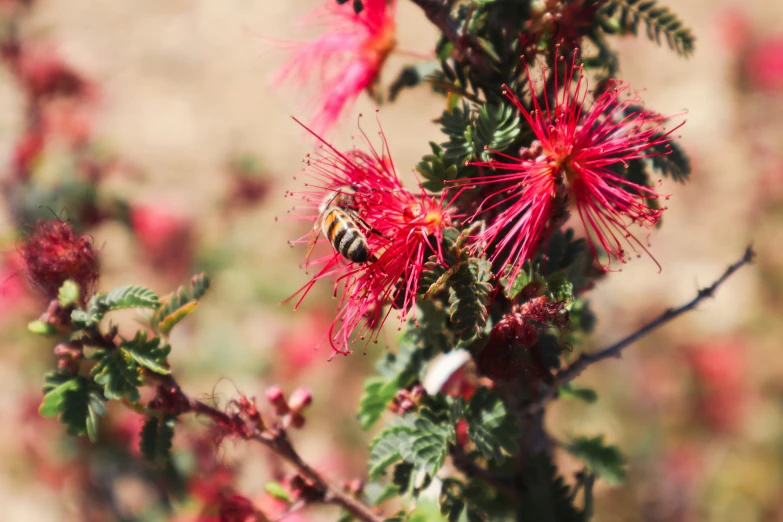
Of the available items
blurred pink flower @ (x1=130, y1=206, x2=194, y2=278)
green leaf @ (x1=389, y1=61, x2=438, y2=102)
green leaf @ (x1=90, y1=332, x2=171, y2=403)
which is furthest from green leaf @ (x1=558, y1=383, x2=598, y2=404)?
blurred pink flower @ (x1=130, y1=206, x2=194, y2=278)

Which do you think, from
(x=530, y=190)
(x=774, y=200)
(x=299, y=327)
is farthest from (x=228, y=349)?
(x=774, y=200)

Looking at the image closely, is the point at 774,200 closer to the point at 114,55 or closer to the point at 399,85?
the point at 399,85

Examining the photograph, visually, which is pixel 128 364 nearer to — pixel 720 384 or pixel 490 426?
pixel 490 426

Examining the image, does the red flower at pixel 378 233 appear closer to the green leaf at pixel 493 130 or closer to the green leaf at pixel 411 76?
the green leaf at pixel 493 130

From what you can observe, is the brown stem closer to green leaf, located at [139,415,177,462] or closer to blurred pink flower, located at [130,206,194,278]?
green leaf, located at [139,415,177,462]

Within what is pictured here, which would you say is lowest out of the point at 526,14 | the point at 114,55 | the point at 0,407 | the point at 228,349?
the point at 526,14

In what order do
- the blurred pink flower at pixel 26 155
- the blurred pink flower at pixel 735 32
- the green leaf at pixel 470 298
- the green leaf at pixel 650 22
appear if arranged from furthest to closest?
the blurred pink flower at pixel 735 32 < the blurred pink flower at pixel 26 155 < the green leaf at pixel 650 22 < the green leaf at pixel 470 298

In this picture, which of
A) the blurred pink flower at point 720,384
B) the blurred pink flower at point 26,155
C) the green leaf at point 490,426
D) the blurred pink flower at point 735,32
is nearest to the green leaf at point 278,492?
the green leaf at point 490,426

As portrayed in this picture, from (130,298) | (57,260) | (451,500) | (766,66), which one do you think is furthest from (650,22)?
(766,66)
